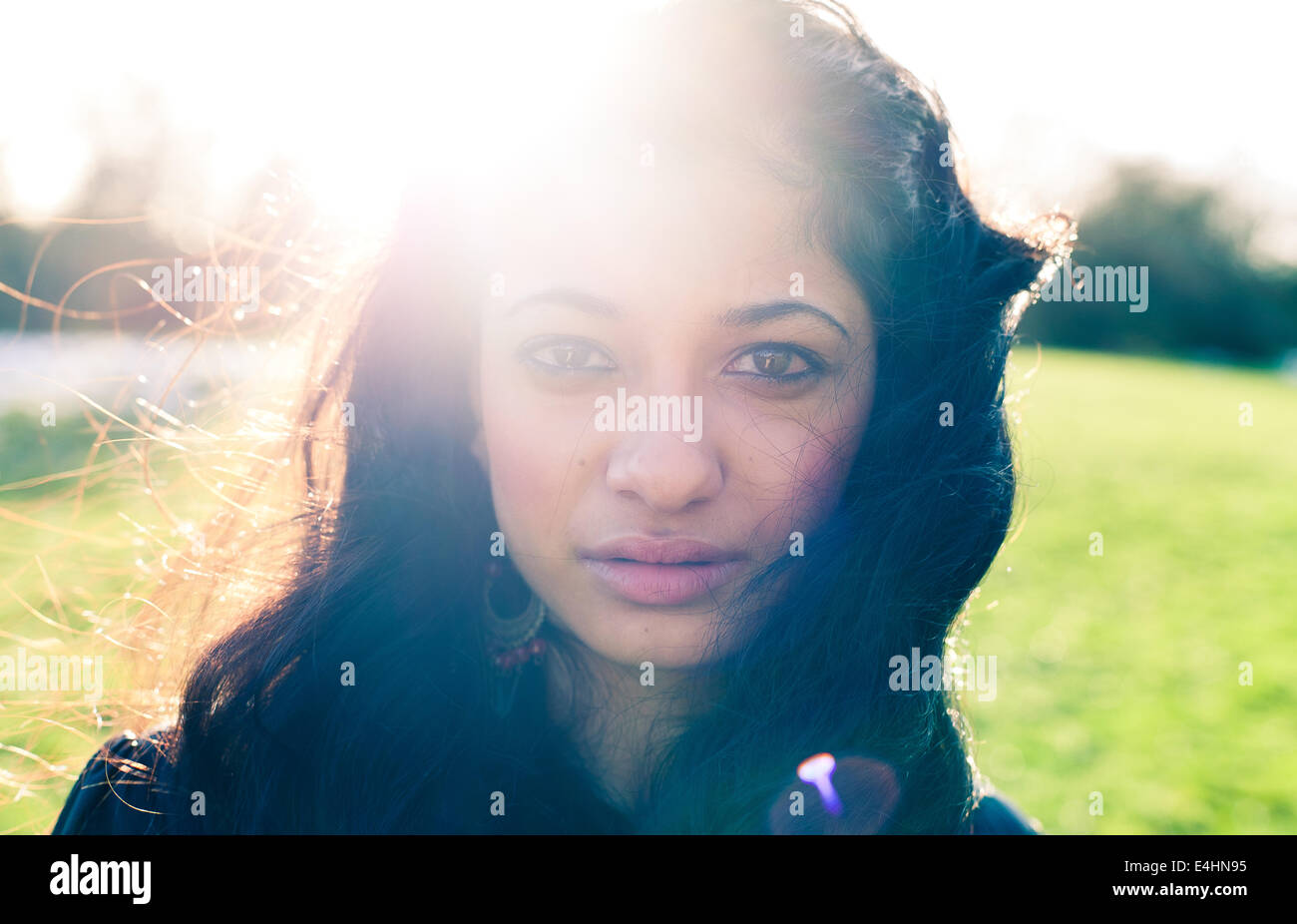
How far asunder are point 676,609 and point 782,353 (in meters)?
0.62

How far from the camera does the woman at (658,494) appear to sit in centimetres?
192

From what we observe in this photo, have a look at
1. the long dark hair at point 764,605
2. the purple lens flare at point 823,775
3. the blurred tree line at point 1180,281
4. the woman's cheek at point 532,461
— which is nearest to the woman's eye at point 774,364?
the long dark hair at point 764,605

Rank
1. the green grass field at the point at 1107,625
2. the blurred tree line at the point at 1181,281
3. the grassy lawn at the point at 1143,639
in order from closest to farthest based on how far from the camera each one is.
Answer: the green grass field at the point at 1107,625, the grassy lawn at the point at 1143,639, the blurred tree line at the point at 1181,281

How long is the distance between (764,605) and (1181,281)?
125 feet

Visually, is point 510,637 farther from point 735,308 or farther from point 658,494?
point 735,308

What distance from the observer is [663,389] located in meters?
1.89

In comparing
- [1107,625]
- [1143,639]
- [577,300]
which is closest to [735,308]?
[577,300]

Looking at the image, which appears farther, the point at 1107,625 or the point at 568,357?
the point at 1107,625

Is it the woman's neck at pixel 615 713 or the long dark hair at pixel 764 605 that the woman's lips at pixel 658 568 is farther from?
the woman's neck at pixel 615 713

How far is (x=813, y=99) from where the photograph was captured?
6.55 ft

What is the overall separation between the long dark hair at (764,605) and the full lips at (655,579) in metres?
0.15

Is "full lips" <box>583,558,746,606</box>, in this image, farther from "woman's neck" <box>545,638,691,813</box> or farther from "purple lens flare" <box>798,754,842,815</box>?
"purple lens flare" <box>798,754,842,815</box>

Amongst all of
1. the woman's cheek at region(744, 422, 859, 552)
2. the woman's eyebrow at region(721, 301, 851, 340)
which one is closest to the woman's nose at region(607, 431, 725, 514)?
the woman's cheek at region(744, 422, 859, 552)
